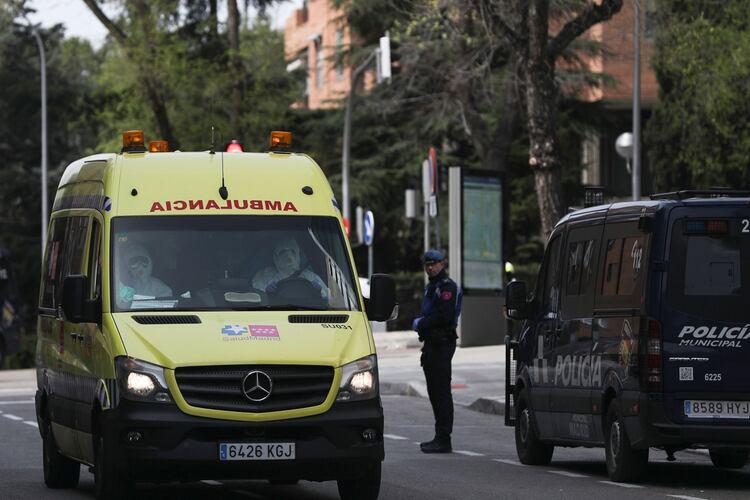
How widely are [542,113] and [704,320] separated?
13046mm

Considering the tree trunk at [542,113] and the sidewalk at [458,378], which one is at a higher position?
the tree trunk at [542,113]

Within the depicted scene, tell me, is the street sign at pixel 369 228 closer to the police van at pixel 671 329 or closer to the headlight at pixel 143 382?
the police van at pixel 671 329

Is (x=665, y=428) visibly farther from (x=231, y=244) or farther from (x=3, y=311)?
(x=3, y=311)

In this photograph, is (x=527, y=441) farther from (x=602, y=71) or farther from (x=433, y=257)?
(x=602, y=71)

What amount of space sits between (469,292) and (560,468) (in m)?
19.9

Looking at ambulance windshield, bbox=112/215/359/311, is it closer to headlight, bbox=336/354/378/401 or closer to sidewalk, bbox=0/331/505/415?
headlight, bbox=336/354/378/401

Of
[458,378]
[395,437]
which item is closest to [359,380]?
[395,437]

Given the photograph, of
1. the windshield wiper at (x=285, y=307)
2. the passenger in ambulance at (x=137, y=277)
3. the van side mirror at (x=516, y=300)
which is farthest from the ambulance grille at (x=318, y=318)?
the van side mirror at (x=516, y=300)

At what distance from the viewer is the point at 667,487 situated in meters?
14.1

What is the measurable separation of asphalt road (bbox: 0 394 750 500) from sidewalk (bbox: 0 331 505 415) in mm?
5066

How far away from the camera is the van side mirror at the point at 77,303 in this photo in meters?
12.1

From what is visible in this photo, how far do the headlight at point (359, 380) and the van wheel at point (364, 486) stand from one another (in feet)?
1.84

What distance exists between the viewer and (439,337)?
17.6 metres

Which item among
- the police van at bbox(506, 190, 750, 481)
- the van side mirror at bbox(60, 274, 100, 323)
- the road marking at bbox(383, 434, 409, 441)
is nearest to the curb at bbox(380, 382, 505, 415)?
the road marking at bbox(383, 434, 409, 441)
